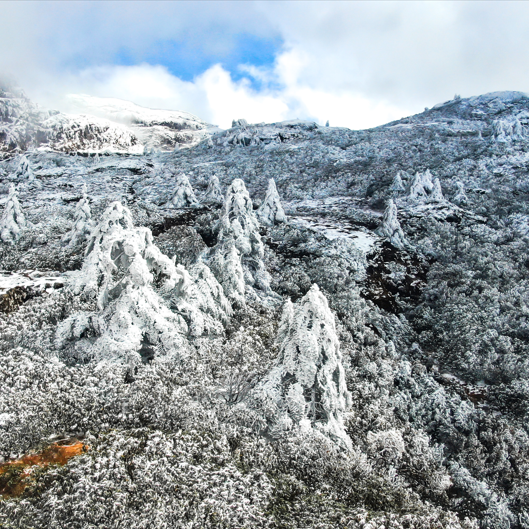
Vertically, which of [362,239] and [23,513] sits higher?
[362,239]

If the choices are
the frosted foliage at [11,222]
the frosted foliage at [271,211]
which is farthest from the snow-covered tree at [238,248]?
the frosted foliage at [11,222]

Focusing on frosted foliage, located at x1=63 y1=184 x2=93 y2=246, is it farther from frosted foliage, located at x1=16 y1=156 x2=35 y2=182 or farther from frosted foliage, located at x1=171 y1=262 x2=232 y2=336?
frosted foliage, located at x1=16 y1=156 x2=35 y2=182

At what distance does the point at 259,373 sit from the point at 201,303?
519 cm

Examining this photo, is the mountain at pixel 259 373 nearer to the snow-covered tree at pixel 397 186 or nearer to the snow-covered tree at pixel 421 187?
the snow-covered tree at pixel 421 187

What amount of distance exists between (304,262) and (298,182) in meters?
41.4

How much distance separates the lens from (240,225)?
29.9 m

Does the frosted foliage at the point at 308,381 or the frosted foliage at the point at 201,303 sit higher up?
the frosted foliage at the point at 201,303

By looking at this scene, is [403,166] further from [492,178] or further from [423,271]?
[423,271]

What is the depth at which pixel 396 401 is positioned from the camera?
64.2ft

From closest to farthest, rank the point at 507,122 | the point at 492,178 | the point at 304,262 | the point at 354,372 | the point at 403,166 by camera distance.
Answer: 1. the point at 354,372
2. the point at 304,262
3. the point at 492,178
4. the point at 403,166
5. the point at 507,122

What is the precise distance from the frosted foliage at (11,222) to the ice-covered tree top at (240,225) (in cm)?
1927

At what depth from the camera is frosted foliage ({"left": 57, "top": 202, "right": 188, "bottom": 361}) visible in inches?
637

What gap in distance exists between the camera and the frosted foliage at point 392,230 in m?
41.3

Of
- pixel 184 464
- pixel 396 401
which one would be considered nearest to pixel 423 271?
pixel 396 401
